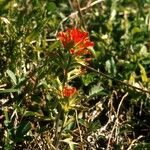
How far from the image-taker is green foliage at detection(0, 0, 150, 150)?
2.18 meters

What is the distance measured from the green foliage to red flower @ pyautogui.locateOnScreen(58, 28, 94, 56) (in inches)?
1.7

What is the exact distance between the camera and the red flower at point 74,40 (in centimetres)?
200

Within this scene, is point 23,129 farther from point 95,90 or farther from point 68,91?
point 95,90

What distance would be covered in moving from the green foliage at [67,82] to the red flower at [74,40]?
0.04 meters

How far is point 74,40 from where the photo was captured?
201cm

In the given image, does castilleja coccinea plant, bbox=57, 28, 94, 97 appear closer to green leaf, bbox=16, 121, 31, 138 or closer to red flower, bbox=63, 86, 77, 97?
red flower, bbox=63, 86, 77, 97

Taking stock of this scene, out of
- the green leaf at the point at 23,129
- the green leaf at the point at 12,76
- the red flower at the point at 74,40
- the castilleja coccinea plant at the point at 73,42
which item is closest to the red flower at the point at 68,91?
the castilleja coccinea plant at the point at 73,42

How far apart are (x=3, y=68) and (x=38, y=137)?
0.48 metres

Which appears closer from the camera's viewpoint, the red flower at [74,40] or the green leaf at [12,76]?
the red flower at [74,40]

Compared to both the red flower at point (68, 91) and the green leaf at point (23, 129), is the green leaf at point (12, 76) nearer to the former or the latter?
the green leaf at point (23, 129)

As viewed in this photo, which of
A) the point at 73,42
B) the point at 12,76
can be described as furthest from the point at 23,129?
the point at 73,42

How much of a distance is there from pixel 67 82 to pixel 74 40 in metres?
0.46

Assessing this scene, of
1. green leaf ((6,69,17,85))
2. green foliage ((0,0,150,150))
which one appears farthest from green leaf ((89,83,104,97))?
green leaf ((6,69,17,85))

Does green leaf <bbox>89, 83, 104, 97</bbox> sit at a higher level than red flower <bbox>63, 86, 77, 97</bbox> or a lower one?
lower
